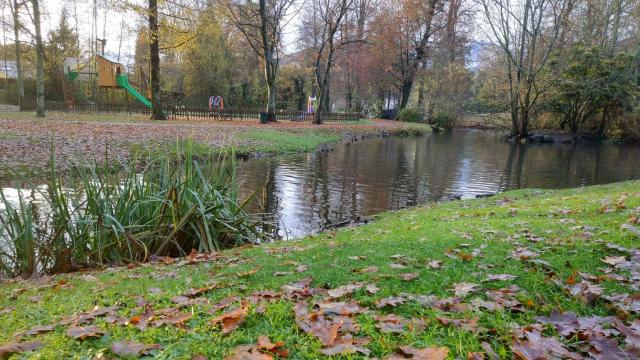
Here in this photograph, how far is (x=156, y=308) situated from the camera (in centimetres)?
298

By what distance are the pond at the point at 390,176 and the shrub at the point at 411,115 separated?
20928 mm

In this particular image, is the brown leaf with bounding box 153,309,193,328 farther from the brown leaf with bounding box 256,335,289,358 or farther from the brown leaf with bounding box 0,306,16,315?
the brown leaf with bounding box 0,306,16,315

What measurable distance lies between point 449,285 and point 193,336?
1.79m

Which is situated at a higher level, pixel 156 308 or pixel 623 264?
pixel 623 264

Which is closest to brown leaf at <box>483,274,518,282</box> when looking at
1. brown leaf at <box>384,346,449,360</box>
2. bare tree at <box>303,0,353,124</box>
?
brown leaf at <box>384,346,449,360</box>

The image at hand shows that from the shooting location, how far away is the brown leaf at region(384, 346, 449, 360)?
2.11 meters

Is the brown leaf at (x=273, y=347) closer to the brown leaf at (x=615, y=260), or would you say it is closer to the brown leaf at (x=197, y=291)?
the brown leaf at (x=197, y=291)

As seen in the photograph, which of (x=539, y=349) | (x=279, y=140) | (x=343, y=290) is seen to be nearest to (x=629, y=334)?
(x=539, y=349)

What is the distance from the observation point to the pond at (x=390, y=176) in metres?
9.62

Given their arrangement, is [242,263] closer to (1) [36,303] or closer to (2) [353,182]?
(1) [36,303]

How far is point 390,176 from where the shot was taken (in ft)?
47.0

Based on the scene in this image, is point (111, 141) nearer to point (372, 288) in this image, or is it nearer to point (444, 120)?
point (372, 288)

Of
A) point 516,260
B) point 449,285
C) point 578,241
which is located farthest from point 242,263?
point 578,241

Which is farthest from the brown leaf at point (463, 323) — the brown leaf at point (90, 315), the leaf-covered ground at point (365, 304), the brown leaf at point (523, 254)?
the brown leaf at point (90, 315)
